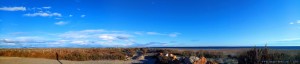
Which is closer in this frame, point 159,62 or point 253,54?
point 253,54

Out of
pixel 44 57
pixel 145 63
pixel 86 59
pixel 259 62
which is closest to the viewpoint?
pixel 259 62

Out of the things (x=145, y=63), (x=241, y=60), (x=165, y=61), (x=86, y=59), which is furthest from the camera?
(x=86, y=59)

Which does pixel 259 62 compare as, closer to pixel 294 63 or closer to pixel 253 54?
pixel 253 54

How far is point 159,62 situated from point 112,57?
8141 millimetres

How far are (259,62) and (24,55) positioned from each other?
2446 centimetres

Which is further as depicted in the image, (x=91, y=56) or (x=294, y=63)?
(x=91, y=56)

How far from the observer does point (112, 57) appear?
31469 mm

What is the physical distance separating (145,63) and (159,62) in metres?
2.17

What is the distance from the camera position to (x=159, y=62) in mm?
24219

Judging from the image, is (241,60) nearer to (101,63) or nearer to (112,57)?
(101,63)

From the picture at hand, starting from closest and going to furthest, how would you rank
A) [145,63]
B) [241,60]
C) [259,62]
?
[259,62]
[241,60]
[145,63]

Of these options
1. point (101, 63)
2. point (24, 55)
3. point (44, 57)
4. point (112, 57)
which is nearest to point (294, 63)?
point (101, 63)

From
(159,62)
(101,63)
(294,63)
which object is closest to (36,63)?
(101,63)

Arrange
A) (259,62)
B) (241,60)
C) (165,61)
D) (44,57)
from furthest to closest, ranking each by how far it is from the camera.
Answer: (44,57)
(165,61)
(241,60)
(259,62)
